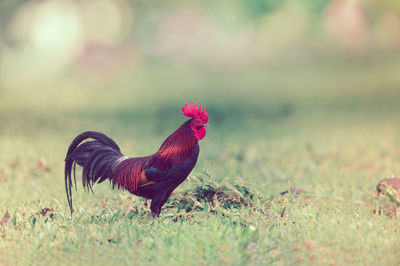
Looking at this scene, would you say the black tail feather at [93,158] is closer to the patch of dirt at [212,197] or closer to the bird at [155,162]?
the bird at [155,162]

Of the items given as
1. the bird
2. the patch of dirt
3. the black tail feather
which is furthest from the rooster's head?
the black tail feather

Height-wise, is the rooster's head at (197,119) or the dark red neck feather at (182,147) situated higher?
the rooster's head at (197,119)

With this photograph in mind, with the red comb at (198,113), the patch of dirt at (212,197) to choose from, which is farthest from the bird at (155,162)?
the patch of dirt at (212,197)

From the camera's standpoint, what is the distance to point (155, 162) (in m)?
4.83

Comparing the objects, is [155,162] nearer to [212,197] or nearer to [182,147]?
[182,147]

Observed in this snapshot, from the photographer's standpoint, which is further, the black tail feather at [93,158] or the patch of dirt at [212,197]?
the patch of dirt at [212,197]

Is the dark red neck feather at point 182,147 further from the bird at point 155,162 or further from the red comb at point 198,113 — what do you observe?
the red comb at point 198,113

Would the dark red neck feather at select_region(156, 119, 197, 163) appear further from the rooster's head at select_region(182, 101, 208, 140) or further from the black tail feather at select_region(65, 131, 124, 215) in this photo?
the black tail feather at select_region(65, 131, 124, 215)

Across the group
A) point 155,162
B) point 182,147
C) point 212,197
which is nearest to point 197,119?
point 182,147

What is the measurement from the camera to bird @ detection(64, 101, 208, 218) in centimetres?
474

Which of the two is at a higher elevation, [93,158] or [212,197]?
[93,158]

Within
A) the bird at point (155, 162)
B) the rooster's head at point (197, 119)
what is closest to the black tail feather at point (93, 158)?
the bird at point (155, 162)

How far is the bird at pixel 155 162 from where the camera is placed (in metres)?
4.74

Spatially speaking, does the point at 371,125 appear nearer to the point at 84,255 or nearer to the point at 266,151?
the point at 266,151
